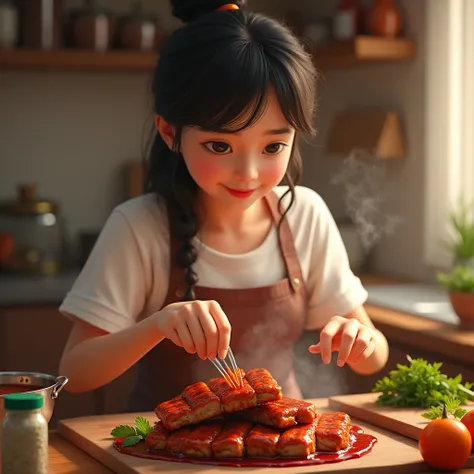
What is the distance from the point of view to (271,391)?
1.38 metres

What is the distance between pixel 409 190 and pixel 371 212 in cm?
22

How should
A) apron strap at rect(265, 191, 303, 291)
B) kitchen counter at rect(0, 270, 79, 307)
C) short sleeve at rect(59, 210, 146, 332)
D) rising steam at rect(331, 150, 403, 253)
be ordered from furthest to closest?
1. rising steam at rect(331, 150, 403, 253)
2. kitchen counter at rect(0, 270, 79, 307)
3. apron strap at rect(265, 191, 303, 291)
4. short sleeve at rect(59, 210, 146, 332)

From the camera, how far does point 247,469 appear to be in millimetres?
1278

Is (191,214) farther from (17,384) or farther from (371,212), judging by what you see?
(371,212)

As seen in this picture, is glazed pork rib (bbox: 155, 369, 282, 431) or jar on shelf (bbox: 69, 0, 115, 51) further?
jar on shelf (bbox: 69, 0, 115, 51)

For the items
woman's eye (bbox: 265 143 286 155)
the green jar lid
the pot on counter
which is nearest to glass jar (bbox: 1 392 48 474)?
the green jar lid

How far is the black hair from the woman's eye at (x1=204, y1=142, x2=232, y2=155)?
0.11 feet

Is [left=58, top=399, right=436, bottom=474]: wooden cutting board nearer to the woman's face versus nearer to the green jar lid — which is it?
the green jar lid

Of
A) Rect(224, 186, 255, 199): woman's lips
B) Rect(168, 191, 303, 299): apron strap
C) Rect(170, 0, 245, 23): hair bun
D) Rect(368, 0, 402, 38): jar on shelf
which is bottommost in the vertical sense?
Rect(168, 191, 303, 299): apron strap

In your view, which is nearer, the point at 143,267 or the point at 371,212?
the point at 143,267

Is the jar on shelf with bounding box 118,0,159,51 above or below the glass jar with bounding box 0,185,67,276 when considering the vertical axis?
above

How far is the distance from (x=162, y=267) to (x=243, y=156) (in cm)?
34

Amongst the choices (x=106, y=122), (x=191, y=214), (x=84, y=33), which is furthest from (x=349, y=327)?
(x=106, y=122)

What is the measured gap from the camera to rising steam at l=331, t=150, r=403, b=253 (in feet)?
10.8
